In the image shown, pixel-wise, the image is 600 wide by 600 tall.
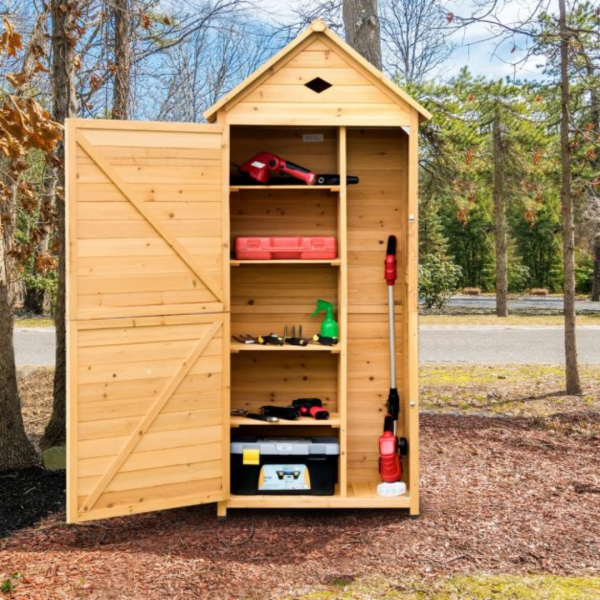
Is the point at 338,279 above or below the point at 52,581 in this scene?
above

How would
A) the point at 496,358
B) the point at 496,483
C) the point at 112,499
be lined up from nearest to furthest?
the point at 112,499
the point at 496,483
the point at 496,358

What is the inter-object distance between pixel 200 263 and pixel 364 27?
365cm

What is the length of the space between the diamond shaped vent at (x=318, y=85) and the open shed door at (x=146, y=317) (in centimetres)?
68

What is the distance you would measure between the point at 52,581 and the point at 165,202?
2.30 metres

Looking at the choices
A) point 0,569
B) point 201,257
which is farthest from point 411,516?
point 0,569

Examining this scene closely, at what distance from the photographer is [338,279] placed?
192 inches

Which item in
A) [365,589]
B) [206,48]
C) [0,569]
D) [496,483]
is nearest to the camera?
[365,589]

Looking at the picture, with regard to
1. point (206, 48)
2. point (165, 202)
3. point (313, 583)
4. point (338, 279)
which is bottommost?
point (313, 583)

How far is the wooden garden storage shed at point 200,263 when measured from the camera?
4152mm

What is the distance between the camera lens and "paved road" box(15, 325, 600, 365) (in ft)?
36.7

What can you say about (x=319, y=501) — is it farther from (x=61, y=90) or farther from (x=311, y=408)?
(x=61, y=90)

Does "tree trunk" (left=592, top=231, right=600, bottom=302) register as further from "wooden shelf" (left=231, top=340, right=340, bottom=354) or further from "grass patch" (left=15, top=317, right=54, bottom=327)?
"wooden shelf" (left=231, top=340, right=340, bottom=354)

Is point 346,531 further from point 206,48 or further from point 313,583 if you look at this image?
point 206,48

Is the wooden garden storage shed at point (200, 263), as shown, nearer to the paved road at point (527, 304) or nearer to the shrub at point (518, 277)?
the paved road at point (527, 304)
